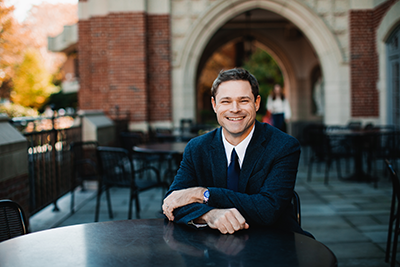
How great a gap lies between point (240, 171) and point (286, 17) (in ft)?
30.3

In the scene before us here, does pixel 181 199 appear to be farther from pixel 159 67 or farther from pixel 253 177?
pixel 159 67

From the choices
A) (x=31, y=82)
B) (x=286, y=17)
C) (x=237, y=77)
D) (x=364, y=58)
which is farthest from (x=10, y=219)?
(x=31, y=82)

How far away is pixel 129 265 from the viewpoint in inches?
48.1

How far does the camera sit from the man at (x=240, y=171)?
5.61 feet

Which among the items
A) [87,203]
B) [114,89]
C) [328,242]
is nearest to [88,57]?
[114,89]

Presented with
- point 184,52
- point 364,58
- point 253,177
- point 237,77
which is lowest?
point 253,177

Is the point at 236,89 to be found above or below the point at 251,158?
above

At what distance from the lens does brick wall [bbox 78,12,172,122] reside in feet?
31.5

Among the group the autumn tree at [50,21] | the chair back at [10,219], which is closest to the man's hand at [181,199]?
the chair back at [10,219]

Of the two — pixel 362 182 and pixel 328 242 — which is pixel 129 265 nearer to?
pixel 328 242

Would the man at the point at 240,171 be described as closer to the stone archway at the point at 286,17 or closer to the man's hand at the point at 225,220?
the man's hand at the point at 225,220

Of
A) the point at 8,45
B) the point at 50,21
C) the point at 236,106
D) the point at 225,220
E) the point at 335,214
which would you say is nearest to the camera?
the point at 225,220

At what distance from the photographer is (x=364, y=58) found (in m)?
10.1

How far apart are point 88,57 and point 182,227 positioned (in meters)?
9.19
